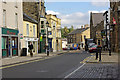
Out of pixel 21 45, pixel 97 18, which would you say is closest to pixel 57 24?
pixel 21 45

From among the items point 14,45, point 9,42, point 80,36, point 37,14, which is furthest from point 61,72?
point 80,36

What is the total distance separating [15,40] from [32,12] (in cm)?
1516

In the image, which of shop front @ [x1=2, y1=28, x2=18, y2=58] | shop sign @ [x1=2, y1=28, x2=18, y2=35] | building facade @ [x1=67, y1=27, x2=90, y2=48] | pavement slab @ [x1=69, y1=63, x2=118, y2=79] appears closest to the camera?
pavement slab @ [x1=69, y1=63, x2=118, y2=79]

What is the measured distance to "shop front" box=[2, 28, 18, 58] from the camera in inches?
994

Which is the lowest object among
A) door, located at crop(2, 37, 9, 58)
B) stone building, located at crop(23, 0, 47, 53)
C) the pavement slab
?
the pavement slab

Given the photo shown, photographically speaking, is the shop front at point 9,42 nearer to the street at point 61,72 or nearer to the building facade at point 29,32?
the building facade at point 29,32

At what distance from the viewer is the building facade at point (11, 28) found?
25516mm

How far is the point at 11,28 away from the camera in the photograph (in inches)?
1083

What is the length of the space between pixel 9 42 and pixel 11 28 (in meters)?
1.90

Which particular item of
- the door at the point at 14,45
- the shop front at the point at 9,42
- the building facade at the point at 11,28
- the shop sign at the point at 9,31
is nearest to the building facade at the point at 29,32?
the building facade at the point at 11,28

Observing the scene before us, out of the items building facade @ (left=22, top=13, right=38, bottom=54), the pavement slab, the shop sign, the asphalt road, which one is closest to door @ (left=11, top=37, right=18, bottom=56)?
the shop sign

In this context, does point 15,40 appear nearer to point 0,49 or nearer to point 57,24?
point 0,49

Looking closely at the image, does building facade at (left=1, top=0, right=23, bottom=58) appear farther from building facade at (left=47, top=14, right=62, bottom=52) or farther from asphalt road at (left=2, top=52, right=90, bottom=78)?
building facade at (left=47, top=14, right=62, bottom=52)

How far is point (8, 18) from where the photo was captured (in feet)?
87.2
